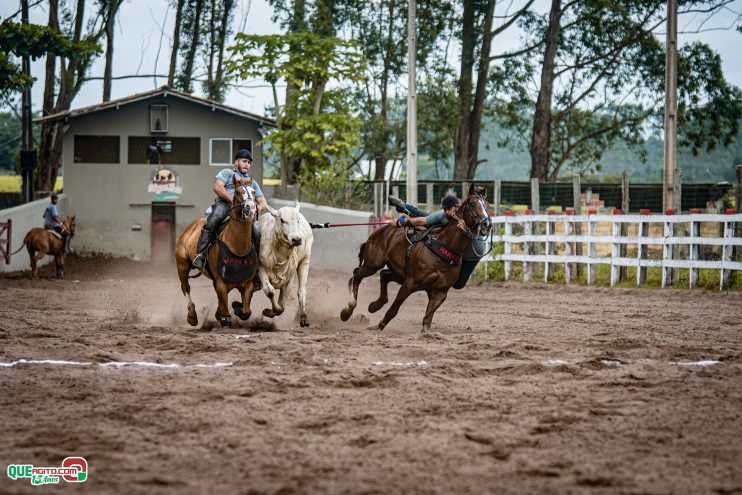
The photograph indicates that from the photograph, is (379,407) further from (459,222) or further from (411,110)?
(411,110)

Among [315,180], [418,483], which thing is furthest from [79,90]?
[418,483]

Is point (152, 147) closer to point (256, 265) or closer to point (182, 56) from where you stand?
point (182, 56)

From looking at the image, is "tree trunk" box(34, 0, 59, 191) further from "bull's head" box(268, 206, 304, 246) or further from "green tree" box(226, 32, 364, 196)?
"bull's head" box(268, 206, 304, 246)

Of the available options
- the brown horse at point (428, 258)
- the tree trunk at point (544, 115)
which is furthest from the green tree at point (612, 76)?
the brown horse at point (428, 258)

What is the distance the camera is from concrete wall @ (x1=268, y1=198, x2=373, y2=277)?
27797 mm

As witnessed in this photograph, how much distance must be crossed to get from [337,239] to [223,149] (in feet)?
32.3

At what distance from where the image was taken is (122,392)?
25.3ft

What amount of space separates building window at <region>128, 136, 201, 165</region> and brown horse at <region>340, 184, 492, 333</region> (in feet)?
78.7

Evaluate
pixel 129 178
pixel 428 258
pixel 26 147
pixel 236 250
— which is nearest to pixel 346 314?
pixel 428 258

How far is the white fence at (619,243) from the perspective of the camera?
1778 cm

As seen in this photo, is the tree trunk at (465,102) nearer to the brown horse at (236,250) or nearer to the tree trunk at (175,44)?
the tree trunk at (175,44)

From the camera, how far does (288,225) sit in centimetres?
1213

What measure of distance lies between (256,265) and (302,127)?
884 inches

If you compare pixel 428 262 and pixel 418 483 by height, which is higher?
pixel 428 262
